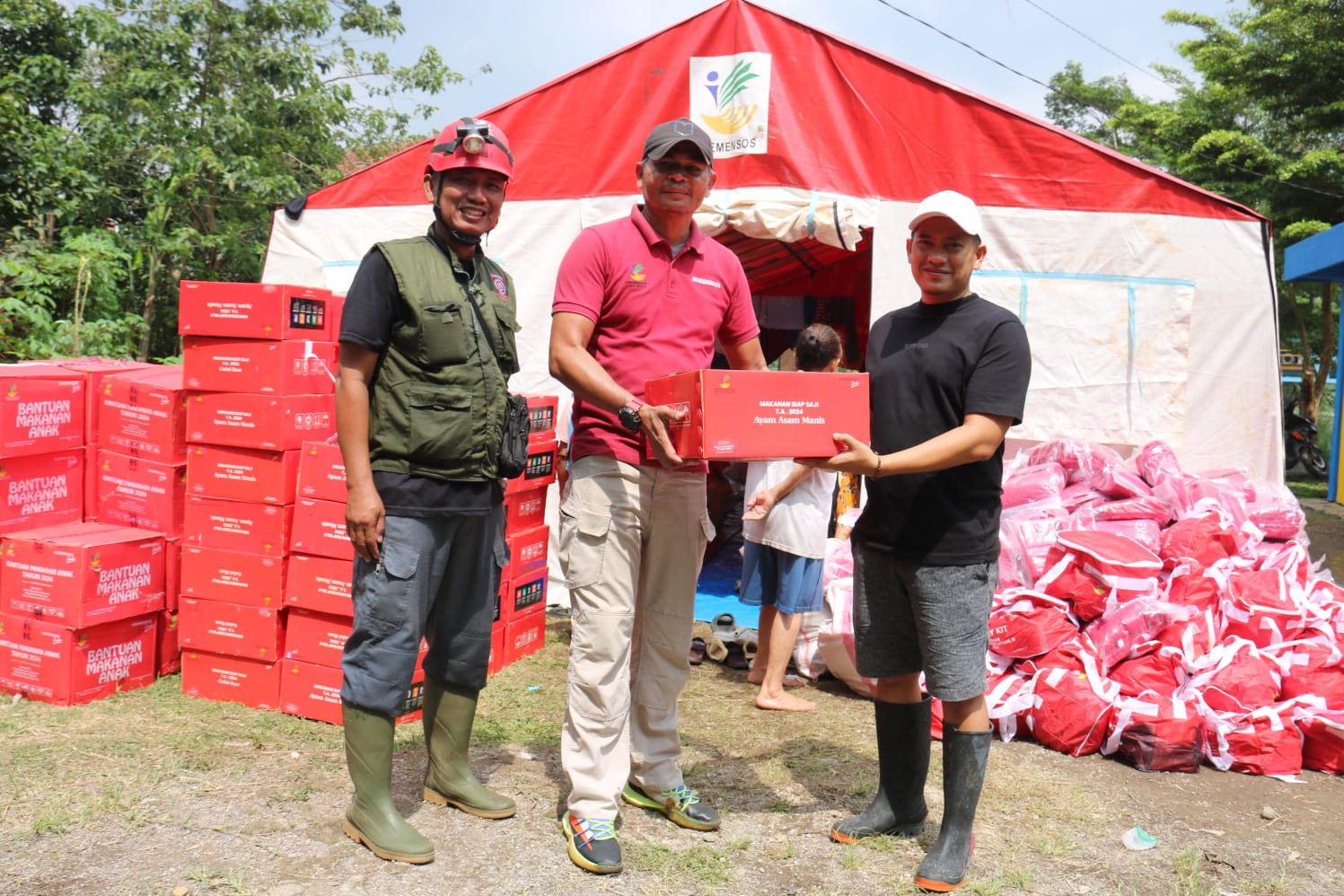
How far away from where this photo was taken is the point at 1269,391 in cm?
609

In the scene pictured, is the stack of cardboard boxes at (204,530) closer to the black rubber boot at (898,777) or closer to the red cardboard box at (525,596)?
the red cardboard box at (525,596)

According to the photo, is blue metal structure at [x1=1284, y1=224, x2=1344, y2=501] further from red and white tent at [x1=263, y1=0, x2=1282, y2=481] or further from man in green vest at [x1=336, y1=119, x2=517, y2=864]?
man in green vest at [x1=336, y1=119, x2=517, y2=864]

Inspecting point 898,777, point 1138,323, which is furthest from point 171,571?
point 1138,323

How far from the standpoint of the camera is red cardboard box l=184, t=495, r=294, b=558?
165 inches

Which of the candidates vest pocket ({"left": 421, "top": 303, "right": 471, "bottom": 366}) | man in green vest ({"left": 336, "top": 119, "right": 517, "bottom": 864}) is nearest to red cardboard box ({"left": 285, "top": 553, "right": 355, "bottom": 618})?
man in green vest ({"left": 336, "top": 119, "right": 517, "bottom": 864})

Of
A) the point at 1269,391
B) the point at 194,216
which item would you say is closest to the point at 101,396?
the point at 1269,391

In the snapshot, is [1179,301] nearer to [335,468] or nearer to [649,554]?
[649,554]

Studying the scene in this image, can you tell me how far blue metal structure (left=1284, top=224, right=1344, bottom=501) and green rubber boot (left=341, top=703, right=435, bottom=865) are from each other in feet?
46.1

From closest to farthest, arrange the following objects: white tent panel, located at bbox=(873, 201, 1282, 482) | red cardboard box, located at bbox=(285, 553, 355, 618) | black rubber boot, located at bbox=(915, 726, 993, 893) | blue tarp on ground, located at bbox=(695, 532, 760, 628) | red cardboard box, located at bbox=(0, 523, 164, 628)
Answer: black rubber boot, located at bbox=(915, 726, 993, 893) → red cardboard box, located at bbox=(285, 553, 355, 618) → red cardboard box, located at bbox=(0, 523, 164, 628) → white tent panel, located at bbox=(873, 201, 1282, 482) → blue tarp on ground, located at bbox=(695, 532, 760, 628)

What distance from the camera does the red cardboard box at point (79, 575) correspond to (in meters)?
4.17

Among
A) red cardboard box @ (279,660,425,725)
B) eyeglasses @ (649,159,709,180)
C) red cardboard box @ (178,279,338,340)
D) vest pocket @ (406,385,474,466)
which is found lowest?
red cardboard box @ (279,660,425,725)

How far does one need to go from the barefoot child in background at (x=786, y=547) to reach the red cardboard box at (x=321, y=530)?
1821 millimetres

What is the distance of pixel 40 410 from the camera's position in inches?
176

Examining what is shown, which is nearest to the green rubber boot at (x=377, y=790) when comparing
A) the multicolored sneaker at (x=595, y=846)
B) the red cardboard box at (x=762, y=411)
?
the multicolored sneaker at (x=595, y=846)
